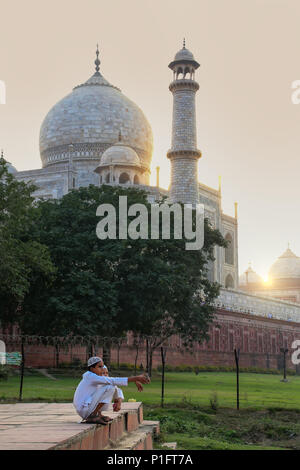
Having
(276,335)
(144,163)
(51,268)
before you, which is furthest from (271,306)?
(51,268)

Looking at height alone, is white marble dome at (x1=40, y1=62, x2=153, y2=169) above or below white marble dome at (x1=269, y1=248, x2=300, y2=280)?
above

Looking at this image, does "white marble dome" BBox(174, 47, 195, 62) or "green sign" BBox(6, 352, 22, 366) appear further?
"white marble dome" BBox(174, 47, 195, 62)

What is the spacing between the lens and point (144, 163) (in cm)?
5122

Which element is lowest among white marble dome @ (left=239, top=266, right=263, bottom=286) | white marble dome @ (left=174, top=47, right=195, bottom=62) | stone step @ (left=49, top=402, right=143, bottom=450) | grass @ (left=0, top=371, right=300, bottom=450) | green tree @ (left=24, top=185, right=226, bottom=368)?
grass @ (left=0, top=371, right=300, bottom=450)

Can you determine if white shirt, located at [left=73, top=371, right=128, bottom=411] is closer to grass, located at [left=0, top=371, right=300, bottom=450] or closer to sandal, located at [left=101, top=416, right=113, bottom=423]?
sandal, located at [left=101, top=416, right=113, bottom=423]

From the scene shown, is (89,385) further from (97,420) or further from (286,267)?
(286,267)

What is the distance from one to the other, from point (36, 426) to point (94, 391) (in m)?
0.75

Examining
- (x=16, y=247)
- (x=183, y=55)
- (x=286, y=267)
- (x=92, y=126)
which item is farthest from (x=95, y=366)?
(x=286, y=267)

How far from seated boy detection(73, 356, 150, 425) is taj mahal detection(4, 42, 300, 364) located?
1295 inches

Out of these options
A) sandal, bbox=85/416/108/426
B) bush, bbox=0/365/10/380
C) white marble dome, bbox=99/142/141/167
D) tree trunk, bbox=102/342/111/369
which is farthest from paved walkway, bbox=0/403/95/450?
white marble dome, bbox=99/142/141/167

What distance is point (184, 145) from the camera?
40719 mm

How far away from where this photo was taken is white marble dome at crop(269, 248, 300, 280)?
247ft

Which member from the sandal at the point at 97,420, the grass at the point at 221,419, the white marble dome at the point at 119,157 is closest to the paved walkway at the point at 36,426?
the sandal at the point at 97,420
